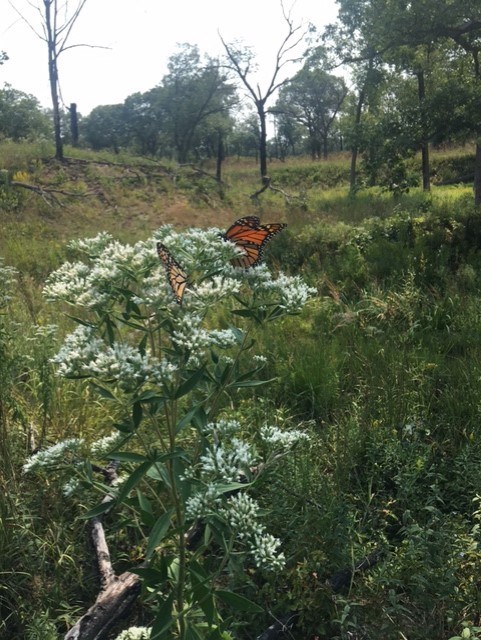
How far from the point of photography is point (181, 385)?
5.43 feet

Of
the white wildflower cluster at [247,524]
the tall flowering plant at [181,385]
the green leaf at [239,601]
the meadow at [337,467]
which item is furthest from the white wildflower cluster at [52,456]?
the green leaf at [239,601]

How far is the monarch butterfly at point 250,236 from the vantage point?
2174 millimetres

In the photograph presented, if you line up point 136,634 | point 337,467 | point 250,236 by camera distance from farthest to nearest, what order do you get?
point 337,467
point 250,236
point 136,634

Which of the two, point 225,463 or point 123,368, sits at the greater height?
point 123,368

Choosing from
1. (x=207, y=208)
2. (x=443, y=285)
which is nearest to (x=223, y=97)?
(x=207, y=208)

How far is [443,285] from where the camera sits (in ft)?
18.8

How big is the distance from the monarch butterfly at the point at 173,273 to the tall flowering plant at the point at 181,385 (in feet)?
0.16

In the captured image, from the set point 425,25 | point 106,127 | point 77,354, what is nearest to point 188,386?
point 77,354

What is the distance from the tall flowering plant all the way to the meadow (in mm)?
113

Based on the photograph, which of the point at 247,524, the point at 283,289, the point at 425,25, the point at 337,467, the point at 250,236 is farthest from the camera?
the point at 425,25

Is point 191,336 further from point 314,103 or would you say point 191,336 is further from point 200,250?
point 314,103

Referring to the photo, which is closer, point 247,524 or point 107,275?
point 247,524

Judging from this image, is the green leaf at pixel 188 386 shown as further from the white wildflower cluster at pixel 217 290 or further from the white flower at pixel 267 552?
the white flower at pixel 267 552

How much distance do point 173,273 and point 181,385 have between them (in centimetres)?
40
